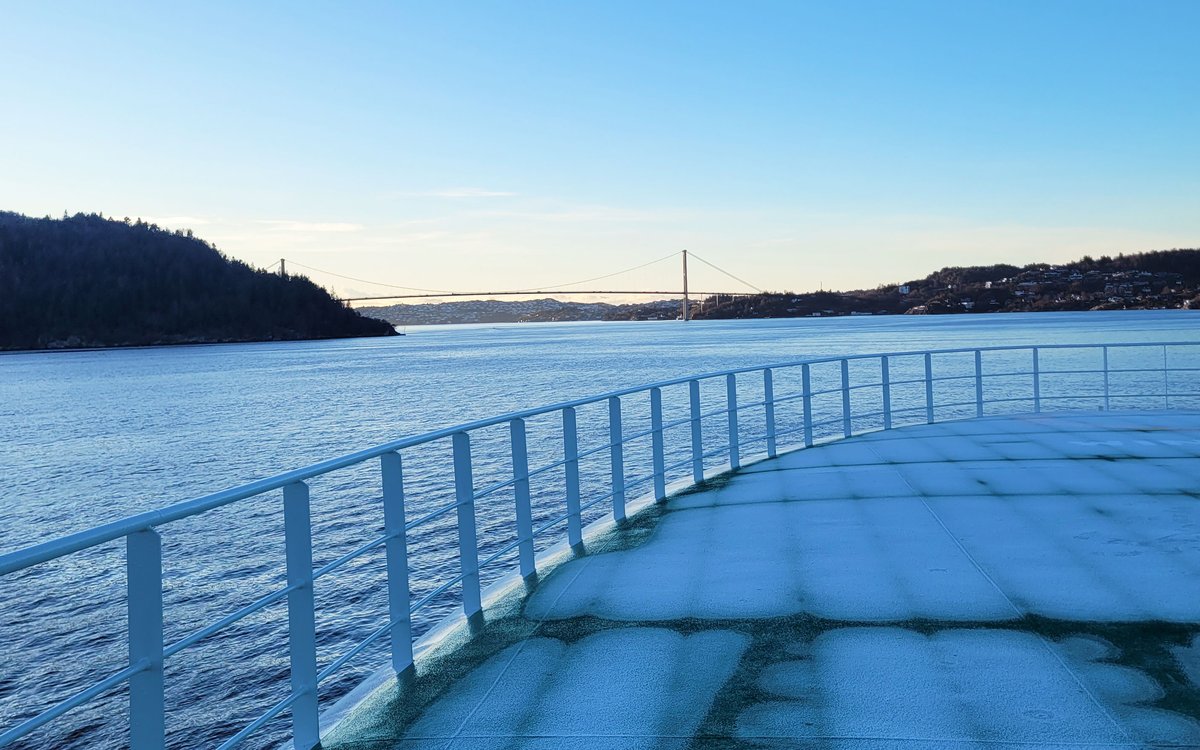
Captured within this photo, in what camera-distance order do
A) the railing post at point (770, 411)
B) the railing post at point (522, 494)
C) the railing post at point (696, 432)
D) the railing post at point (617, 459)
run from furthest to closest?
the railing post at point (770, 411) < the railing post at point (696, 432) < the railing post at point (617, 459) < the railing post at point (522, 494)

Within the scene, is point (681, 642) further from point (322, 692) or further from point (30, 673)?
point (30, 673)

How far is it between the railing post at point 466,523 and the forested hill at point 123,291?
471 feet

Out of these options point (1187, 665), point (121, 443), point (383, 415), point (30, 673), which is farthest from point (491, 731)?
point (383, 415)

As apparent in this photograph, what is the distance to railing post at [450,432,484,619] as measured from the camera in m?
4.52

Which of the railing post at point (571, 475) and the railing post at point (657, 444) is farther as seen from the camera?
the railing post at point (657, 444)

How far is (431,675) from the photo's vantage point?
395 centimetres

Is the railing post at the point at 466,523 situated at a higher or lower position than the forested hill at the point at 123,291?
lower

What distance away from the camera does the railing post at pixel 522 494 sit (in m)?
5.20

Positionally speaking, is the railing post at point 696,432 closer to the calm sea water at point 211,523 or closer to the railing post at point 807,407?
the railing post at point 807,407

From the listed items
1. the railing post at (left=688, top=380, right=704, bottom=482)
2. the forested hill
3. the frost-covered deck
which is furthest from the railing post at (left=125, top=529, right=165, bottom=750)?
the forested hill

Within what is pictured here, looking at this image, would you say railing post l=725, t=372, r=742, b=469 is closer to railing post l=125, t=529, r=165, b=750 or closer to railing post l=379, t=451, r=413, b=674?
railing post l=379, t=451, r=413, b=674

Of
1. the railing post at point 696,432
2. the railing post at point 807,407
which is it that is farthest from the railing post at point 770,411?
the railing post at point 696,432

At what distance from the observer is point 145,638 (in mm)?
2412

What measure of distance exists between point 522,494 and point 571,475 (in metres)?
0.70
